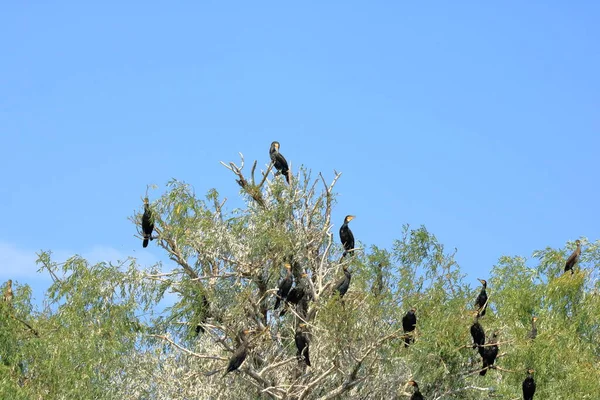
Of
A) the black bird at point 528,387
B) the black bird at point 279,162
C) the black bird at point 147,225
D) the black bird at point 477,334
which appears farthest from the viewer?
the black bird at point 279,162

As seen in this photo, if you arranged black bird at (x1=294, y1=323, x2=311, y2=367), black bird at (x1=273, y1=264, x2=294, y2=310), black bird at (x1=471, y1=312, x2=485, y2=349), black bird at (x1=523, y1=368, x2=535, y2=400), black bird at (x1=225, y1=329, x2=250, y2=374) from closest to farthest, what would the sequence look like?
1. black bird at (x1=225, y1=329, x2=250, y2=374)
2. black bird at (x1=294, y1=323, x2=311, y2=367)
3. black bird at (x1=471, y1=312, x2=485, y2=349)
4. black bird at (x1=273, y1=264, x2=294, y2=310)
5. black bird at (x1=523, y1=368, x2=535, y2=400)

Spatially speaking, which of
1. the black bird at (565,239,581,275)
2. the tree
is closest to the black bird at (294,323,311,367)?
the tree

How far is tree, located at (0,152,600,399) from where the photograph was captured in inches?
713

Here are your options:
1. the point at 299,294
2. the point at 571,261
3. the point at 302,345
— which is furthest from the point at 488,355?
the point at 571,261

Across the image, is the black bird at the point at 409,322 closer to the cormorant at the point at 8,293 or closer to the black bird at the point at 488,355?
the black bird at the point at 488,355

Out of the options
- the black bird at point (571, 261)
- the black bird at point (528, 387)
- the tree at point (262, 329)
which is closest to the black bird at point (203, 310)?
the tree at point (262, 329)

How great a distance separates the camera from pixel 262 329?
1866 centimetres

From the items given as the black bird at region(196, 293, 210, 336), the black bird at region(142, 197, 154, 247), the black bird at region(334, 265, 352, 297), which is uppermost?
the black bird at region(142, 197, 154, 247)

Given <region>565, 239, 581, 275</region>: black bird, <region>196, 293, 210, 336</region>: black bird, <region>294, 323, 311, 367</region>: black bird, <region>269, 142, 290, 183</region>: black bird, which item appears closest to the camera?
<region>294, 323, 311, 367</region>: black bird

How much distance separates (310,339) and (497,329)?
11.1ft

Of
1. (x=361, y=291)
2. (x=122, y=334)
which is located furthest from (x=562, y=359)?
(x=122, y=334)

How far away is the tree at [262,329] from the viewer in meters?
18.1

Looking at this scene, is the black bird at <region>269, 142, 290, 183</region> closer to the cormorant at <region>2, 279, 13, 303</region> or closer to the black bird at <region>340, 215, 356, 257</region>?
the black bird at <region>340, 215, 356, 257</region>

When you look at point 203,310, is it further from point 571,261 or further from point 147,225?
point 571,261
